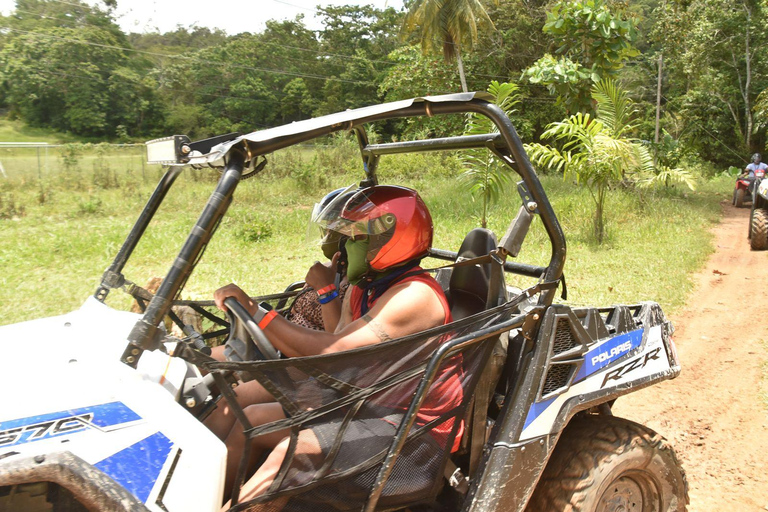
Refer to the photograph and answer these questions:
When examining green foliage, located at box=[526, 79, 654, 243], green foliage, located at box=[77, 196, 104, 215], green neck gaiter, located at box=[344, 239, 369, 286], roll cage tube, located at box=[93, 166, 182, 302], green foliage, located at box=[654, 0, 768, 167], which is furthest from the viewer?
green foliage, located at box=[654, 0, 768, 167]

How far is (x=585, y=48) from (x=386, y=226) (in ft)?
39.6

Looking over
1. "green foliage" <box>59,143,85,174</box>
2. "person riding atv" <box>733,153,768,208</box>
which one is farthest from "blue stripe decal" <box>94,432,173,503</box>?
"person riding atv" <box>733,153,768,208</box>

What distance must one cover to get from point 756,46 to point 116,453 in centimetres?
2725

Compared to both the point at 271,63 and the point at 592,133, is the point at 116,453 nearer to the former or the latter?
the point at 592,133

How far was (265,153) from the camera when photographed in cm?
189

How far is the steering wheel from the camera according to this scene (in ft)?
6.29

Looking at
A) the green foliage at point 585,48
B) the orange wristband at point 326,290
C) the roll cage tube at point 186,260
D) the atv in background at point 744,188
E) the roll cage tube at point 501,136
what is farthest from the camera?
the atv in background at point 744,188

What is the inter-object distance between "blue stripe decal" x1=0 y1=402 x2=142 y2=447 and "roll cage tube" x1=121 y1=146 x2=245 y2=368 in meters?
0.14

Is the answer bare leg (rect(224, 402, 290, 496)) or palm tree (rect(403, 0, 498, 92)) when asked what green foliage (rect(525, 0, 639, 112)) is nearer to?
palm tree (rect(403, 0, 498, 92))

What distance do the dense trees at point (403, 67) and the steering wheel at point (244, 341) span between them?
37.8ft

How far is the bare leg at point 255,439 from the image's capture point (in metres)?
2.07

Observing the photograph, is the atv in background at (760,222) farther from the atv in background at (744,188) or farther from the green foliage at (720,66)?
the green foliage at (720,66)

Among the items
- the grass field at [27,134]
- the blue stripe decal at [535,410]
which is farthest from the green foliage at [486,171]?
the grass field at [27,134]

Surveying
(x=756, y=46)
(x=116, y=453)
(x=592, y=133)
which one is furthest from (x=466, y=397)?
(x=756, y=46)
